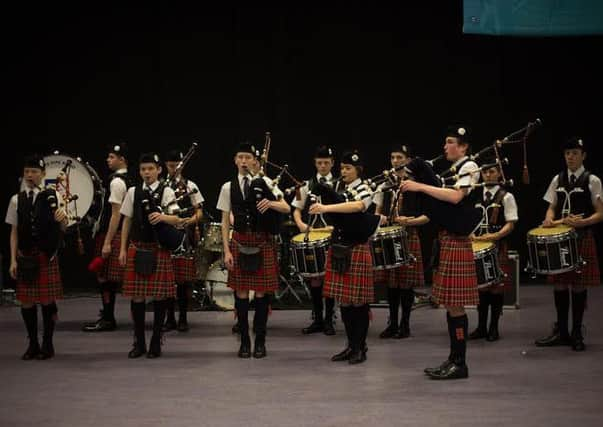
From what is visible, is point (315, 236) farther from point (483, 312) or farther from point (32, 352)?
point (32, 352)

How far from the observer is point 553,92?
10.2 meters

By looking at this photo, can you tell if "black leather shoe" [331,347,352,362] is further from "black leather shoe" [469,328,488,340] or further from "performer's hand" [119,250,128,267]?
"performer's hand" [119,250,128,267]

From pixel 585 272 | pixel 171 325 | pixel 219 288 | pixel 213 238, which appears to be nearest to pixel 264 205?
pixel 171 325

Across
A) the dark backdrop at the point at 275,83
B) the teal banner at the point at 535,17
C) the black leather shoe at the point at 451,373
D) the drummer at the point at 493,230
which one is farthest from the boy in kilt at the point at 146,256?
the dark backdrop at the point at 275,83

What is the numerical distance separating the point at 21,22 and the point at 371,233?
5.66 m

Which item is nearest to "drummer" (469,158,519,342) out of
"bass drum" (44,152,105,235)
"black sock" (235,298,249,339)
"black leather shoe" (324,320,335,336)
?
"black leather shoe" (324,320,335,336)

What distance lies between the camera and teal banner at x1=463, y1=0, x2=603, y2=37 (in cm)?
752

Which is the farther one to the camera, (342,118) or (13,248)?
(342,118)

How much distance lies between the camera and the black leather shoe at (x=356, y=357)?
6025 mm

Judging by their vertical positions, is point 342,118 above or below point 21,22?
below

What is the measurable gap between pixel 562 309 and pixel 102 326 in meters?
3.58

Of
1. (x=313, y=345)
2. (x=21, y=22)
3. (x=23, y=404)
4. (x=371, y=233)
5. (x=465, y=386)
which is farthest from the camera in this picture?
(x=21, y=22)

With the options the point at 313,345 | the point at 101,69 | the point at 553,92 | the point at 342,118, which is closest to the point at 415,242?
the point at 313,345

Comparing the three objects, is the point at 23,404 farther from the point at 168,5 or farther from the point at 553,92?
the point at 553,92
